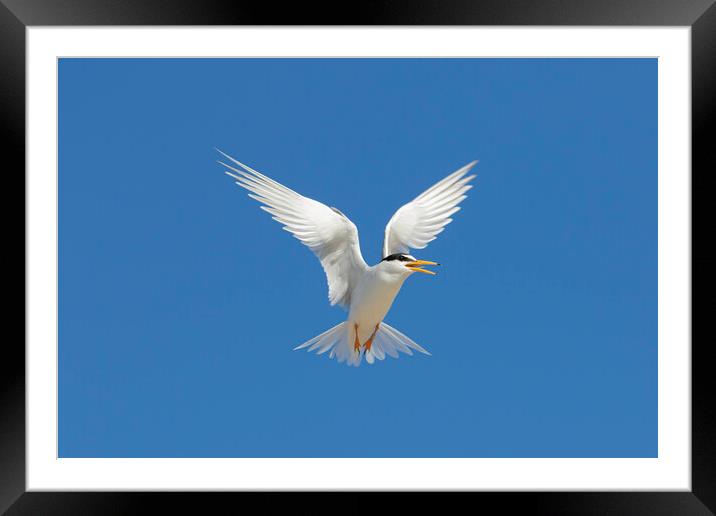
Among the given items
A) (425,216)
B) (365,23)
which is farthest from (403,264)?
(365,23)

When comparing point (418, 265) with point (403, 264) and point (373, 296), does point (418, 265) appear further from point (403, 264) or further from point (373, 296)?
point (373, 296)

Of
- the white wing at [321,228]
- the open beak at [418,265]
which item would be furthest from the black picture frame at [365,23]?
the open beak at [418,265]

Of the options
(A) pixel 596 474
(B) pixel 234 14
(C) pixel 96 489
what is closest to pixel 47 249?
(C) pixel 96 489

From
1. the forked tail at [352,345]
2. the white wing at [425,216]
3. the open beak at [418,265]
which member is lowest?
the forked tail at [352,345]

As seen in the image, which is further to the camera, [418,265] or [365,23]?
[418,265]

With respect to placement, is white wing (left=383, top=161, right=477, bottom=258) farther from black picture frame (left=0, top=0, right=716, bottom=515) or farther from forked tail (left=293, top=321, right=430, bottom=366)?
black picture frame (left=0, top=0, right=716, bottom=515)

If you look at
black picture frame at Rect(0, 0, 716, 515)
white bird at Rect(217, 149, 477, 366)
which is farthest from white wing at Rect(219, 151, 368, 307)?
black picture frame at Rect(0, 0, 716, 515)

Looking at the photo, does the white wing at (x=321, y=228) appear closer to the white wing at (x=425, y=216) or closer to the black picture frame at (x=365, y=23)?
the white wing at (x=425, y=216)

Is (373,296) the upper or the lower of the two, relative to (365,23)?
lower
